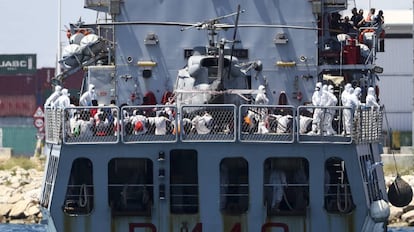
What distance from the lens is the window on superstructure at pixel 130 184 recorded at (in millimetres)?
37000

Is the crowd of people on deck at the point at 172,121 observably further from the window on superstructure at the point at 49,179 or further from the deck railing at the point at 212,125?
the window on superstructure at the point at 49,179

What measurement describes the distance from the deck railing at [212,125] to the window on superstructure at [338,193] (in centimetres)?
77

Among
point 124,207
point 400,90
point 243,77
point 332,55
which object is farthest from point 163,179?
point 400,90

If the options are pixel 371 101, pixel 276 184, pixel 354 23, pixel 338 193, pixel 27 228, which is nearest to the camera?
pixel 276 184

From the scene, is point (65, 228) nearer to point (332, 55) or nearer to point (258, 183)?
point (258, 183)

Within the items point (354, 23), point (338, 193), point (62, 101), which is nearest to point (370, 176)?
point (338, 193)

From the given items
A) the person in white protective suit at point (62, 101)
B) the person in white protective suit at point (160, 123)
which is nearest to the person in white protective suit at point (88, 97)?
the person in white protective suit at point (62, 101)

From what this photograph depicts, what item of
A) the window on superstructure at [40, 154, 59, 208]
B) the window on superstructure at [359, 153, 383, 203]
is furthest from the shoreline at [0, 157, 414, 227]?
the window on superstructure at [359, 153, 383, 203]

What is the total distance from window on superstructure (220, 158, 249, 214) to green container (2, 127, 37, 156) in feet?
211

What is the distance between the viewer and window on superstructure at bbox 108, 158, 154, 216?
37000mm

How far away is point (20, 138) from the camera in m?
103

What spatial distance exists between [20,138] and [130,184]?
219 feet

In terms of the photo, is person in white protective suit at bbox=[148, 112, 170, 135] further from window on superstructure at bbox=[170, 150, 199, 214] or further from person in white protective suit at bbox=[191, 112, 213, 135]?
person in white protective suit at bbox=[191, 112, 213, 135]

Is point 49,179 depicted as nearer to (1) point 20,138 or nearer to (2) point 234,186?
(2) point 234,186
